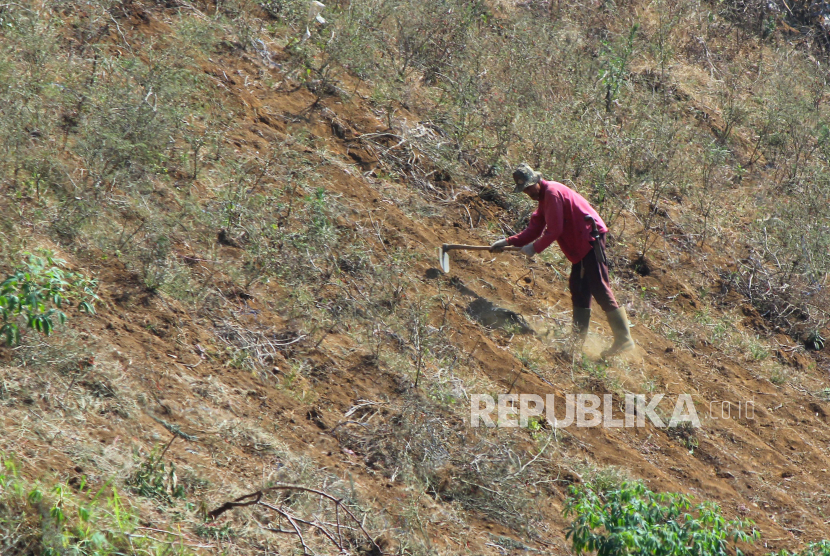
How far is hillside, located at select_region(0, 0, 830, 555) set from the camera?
4133 mm

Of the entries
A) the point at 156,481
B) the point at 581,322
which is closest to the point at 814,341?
the point at 581,322

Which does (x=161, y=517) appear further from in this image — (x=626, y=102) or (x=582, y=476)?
(x=626, y=102)

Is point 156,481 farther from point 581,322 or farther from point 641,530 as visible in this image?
point 581,322

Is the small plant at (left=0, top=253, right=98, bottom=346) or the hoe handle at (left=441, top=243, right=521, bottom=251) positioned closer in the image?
the small plant at (left=0, top=253, right=98, bottom=346)

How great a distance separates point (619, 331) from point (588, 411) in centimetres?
89

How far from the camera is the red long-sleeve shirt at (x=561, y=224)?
6.26 metres

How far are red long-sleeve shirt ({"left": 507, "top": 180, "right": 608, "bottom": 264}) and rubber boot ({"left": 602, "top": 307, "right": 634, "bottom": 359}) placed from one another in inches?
21.0

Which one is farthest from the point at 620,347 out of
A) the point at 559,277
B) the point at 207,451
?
the point at 207,451

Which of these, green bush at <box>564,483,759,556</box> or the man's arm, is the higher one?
green bush at <box>564,483,759,556</box>

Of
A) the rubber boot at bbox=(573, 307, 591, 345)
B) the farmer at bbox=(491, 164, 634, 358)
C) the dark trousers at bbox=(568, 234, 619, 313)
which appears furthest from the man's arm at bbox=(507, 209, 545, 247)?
the rubber boot at bbox=(573, 307, 591, 345)

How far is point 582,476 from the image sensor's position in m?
5.14

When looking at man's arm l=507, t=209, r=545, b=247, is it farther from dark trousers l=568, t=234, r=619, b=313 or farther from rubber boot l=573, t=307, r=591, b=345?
rubber boot l=573, t=307, r=591, b=345

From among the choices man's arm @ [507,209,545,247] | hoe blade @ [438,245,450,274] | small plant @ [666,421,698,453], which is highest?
man's arm @ [507,209,545,247]

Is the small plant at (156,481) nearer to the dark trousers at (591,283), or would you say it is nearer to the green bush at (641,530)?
the green bush at (641,530)
